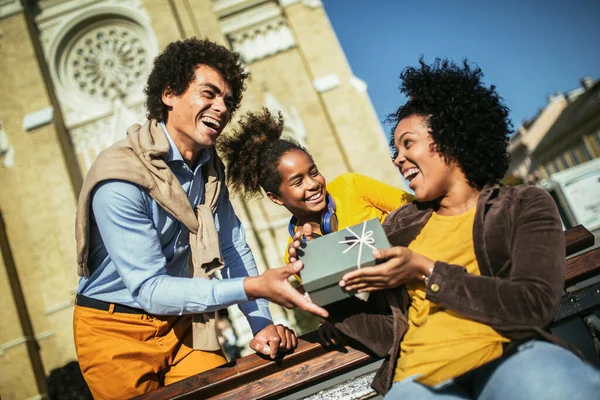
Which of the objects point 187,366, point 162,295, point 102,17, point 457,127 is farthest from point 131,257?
point 102,17

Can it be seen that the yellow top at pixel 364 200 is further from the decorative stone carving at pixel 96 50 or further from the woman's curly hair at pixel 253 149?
the decorative stone carving at pixel 96 50

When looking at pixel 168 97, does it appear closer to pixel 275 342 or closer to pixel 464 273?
pixel 275 342

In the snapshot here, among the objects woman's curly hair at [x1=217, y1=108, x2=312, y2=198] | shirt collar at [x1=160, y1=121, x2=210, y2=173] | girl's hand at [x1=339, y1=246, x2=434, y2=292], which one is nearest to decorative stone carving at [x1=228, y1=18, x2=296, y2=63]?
woman's curly hair at [x1=217, y1=108, x2=312, y2=198]

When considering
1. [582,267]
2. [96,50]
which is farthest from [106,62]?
[582,267]

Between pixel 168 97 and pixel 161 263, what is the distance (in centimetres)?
117

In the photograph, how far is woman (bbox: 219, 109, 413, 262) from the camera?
2.73 meters

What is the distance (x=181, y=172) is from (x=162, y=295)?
844 millimetres

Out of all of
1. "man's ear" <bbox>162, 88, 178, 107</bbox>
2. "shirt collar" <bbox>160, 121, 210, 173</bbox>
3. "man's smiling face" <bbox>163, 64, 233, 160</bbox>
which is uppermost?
"man's ear" <bbox>162, 88, 178, 107</bbox>

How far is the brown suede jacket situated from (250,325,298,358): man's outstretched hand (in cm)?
22

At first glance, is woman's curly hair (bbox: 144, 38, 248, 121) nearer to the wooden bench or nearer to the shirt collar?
the shirt collar

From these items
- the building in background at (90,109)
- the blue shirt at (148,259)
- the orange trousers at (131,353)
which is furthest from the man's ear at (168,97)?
the building in background at (90,109)

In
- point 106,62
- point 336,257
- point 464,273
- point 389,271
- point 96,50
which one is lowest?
point 464,273

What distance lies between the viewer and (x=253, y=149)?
125 inches

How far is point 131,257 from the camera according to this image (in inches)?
80.3
